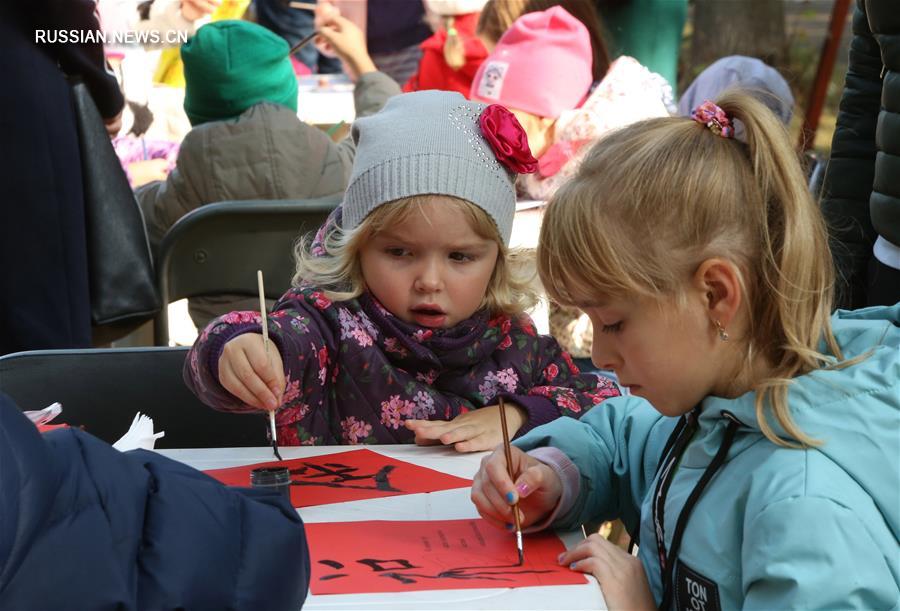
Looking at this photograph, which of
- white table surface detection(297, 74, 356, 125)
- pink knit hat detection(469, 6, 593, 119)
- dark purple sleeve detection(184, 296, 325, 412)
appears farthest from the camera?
white table surface detection(297, 74, 356, 125)

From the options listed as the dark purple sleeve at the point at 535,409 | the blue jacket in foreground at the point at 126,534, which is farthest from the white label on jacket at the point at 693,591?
the dark purple sleeve at the point at 535,409

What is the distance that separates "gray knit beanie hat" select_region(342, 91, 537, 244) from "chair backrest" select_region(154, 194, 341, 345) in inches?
31.8

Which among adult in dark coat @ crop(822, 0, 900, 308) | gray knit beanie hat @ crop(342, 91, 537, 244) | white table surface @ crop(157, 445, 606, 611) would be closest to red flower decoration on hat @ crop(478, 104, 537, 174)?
gray knit beanie hat @ crop(342, 91, 537, 244)

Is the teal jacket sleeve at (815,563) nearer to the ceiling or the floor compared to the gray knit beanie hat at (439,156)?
nearer to the floor

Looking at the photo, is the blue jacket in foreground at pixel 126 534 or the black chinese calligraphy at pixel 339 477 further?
the black chinese calligraphy at pixel 339 477

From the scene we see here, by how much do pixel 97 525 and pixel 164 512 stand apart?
0.07m

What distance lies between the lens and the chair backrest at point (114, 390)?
1844 millimetres

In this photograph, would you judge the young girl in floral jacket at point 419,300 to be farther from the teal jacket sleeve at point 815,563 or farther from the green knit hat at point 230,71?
the green knit hat at point 230,71

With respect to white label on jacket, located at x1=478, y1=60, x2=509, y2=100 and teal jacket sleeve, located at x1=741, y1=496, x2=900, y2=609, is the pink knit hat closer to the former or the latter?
white label on jacket, located at x1=478, y1=60, x2=509, y2=100

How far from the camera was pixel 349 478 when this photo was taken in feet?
5.10

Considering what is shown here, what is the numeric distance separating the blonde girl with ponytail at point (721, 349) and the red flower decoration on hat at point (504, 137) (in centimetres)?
66

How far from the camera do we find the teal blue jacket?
0.99 metres

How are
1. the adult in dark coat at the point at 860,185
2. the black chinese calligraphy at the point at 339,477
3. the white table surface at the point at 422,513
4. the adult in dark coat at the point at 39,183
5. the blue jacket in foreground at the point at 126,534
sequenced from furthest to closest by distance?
the adult in dark coat at the point at 39,183 → the adult in dark coat at the point at 860,185 → the black chinese calligraphy at the point at 339,477 → the white table surface at the point at 422,513 → the blue jacket in foreground at the point at 126,534

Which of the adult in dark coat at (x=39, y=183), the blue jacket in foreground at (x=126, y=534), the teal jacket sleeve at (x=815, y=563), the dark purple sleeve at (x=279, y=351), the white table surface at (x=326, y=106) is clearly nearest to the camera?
the blue jacket in foreground at (x=126, y=534)
